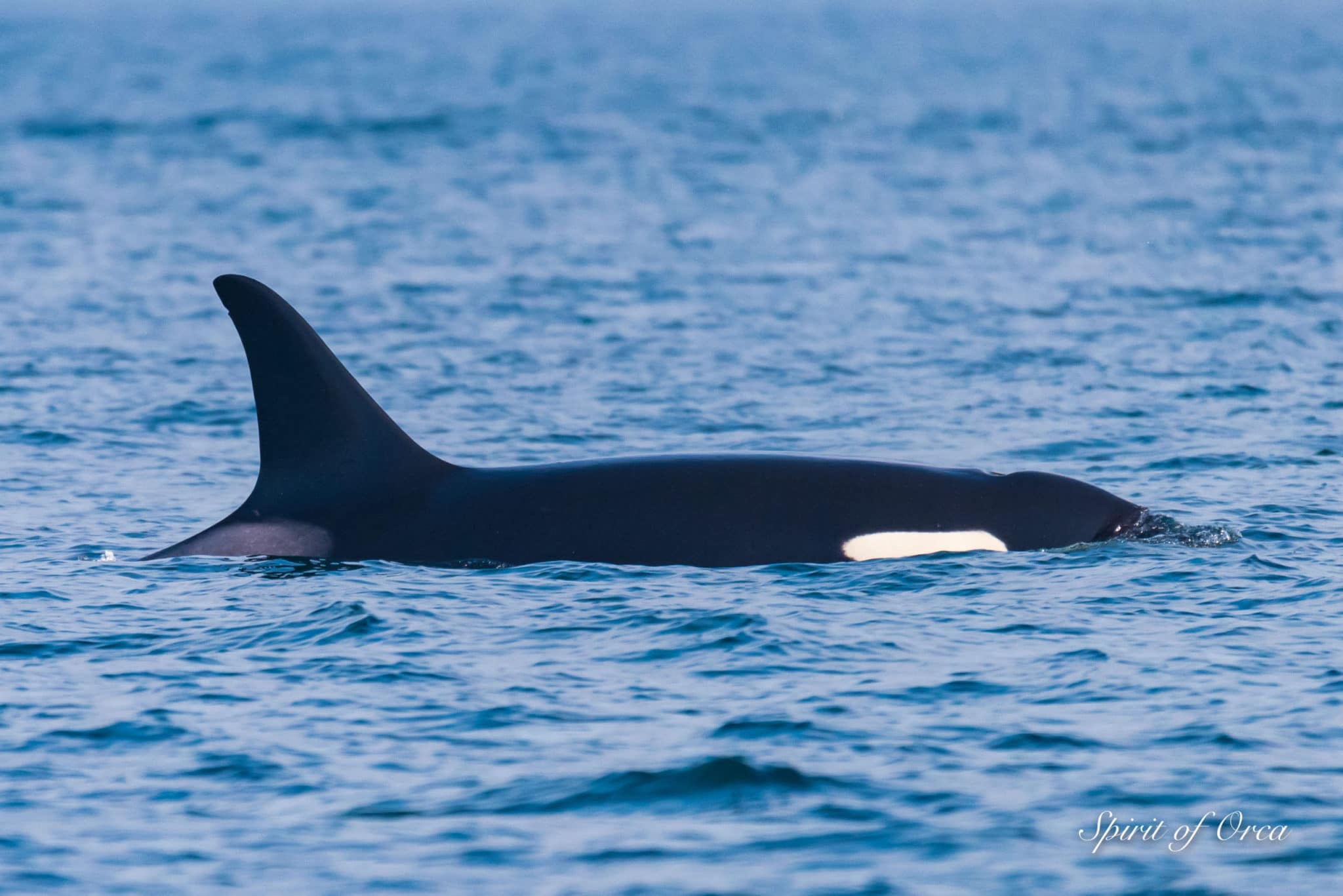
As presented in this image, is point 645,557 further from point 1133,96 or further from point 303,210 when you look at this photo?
point 1133,96

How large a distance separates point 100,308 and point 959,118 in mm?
51897

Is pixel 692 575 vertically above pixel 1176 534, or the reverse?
pixel 692 575

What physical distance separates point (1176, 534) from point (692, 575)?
442 centimetres

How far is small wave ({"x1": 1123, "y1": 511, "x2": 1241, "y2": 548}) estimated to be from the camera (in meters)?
17.6

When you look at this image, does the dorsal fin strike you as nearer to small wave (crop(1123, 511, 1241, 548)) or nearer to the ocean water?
the ocean water

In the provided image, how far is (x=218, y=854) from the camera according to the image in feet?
36.7

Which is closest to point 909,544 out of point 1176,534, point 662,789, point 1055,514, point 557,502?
point 1055,514

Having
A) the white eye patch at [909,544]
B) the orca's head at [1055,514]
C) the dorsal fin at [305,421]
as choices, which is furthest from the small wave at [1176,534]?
the dorsal fin at [305,421]

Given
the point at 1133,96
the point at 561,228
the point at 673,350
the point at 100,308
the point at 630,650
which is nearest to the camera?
the point at 630,650

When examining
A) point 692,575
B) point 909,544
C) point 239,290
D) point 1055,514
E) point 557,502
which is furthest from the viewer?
point 1055,514

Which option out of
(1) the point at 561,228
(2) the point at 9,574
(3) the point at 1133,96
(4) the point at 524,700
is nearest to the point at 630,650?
(4) the point at 524,700

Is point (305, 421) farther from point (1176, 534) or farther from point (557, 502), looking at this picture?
point (1176, 534)

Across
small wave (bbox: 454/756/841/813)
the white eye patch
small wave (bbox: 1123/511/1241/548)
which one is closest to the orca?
the white eye patch

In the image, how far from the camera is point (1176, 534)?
1786cm
